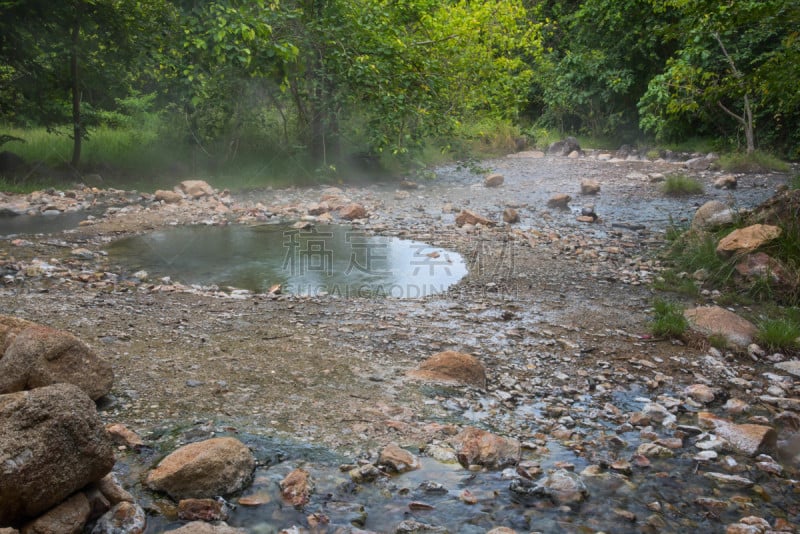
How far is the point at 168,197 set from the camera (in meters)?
8.67

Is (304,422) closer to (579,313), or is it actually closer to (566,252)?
(579,313)

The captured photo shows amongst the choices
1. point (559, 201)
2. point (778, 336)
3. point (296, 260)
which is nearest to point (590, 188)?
point (559, 201)

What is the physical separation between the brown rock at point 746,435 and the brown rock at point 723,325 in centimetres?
121

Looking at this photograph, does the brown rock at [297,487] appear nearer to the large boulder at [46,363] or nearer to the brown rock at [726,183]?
the large boulder at [46,363]

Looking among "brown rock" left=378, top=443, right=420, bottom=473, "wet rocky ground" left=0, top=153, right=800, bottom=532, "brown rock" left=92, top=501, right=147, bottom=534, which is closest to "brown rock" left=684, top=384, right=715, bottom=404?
"wet rocky ground" left=0, top=153, right=800, bottom=532

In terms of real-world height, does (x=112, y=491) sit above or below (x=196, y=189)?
below

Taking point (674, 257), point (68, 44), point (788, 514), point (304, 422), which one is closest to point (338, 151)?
point (68, 44)

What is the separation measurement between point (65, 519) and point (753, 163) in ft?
40.5

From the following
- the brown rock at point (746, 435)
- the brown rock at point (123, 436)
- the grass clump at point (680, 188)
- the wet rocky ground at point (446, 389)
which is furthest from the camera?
the grass clump at point (680, 188)

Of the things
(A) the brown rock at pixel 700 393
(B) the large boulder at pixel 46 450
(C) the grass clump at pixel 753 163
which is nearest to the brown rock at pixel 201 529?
(B) the large boulder at pixel 46 450

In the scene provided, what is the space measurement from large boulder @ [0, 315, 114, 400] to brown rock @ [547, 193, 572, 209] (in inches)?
284

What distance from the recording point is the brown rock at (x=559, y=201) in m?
9.24

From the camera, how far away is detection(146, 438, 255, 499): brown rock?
250 cm

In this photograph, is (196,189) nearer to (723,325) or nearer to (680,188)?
(723,325)
